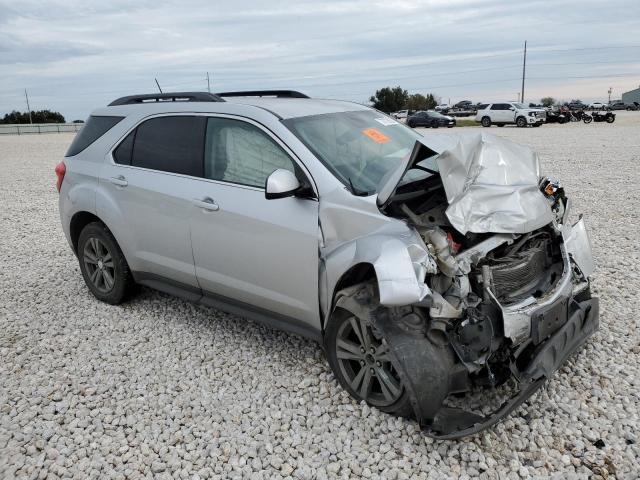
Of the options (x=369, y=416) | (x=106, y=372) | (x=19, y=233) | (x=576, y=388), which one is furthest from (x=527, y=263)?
(x=19, y=233)

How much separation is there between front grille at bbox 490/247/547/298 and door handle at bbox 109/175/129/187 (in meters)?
3.10

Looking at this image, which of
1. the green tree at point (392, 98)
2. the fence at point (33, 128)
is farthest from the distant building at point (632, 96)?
the fence at point (33, 128)

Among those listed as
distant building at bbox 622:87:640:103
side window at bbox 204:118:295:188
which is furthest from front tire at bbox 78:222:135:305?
distant building at bbox 622:87:640:103

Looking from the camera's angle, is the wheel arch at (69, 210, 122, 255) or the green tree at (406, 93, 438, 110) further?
the green tree at (406, 93, 438, 110)

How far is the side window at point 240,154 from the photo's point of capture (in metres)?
4.10

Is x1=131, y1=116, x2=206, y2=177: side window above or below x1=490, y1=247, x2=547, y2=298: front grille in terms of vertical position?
above

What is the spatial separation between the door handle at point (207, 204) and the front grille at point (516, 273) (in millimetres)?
1944

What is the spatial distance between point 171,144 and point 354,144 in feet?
5.04

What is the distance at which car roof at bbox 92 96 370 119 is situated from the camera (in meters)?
4.38

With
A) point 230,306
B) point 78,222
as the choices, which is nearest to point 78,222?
point 78,222

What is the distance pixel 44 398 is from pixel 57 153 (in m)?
22.7

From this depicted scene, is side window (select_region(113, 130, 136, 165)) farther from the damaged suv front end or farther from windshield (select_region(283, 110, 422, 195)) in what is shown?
the damaged suv front end

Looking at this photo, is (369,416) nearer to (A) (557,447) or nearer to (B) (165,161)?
(A) (557,447)

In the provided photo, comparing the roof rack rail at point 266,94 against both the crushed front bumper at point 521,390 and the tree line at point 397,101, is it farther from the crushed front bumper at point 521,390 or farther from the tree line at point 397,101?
the tree line at point 397,101
